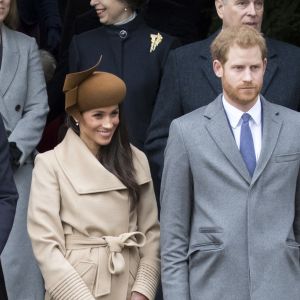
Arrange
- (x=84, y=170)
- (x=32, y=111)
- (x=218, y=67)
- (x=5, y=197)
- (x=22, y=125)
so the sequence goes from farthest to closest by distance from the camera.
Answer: (x=32, y=111)
(x=22, y=125)
(x=84, y=170)
(x=218, y=67)
(x=5, y=197)

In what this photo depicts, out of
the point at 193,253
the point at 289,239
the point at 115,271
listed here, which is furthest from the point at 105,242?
the point at 289,239

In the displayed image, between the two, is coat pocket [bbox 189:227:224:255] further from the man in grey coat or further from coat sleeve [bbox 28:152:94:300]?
coat sleeve [bbox 28:152:94:300]

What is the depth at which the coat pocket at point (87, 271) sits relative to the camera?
6.11 m

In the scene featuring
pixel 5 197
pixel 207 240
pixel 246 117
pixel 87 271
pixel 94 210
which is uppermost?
pixel 246 117

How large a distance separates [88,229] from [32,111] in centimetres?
136

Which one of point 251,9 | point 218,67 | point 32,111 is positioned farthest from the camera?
point 32,111

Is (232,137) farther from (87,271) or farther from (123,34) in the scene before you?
(123,34)

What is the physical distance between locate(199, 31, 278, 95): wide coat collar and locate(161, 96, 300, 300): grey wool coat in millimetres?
789

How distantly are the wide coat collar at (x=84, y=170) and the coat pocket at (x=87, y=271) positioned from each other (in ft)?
1.14

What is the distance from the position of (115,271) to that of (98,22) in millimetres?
2583

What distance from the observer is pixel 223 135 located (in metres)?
5.86

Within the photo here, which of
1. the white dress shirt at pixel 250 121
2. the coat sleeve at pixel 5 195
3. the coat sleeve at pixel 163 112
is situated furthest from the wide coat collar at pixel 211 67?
the coat sleeve at pixel 5 195

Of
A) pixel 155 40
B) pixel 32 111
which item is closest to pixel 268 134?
pixel 155 40

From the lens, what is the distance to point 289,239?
19.0ft
